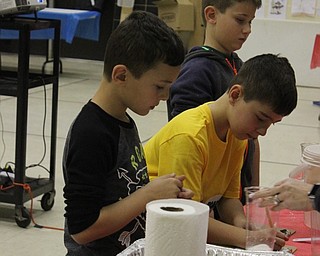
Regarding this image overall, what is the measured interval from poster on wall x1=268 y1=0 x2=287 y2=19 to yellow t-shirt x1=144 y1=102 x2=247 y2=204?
5959mm

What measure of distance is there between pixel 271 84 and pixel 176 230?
0.84 m

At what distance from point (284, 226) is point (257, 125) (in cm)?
43

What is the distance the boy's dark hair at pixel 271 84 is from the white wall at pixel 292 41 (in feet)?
19.6

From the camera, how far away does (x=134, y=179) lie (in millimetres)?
1628

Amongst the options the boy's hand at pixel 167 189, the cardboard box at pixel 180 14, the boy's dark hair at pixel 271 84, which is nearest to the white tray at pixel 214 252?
the boy's hand at pixel 167 189

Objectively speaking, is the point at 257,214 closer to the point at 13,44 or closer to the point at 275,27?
the point at 275,27

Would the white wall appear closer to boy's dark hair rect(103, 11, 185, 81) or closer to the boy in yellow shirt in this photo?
the boy in yellow shirt

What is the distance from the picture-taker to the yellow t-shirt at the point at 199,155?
179cm

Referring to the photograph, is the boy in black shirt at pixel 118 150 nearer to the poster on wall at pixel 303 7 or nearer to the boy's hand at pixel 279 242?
the boy's hand at pixel 279 242

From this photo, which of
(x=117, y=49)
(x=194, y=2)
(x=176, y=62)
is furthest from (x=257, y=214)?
(x=194, y=2)

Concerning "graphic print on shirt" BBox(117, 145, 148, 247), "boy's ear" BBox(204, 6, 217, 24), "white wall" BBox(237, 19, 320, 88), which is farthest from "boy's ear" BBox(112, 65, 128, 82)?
"white wall" BBox(237, 19, 320, 88)

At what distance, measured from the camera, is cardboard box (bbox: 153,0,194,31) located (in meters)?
6.95

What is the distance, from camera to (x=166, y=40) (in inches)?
63.7

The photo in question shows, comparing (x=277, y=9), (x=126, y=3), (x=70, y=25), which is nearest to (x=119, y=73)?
(x=70, y=25)
